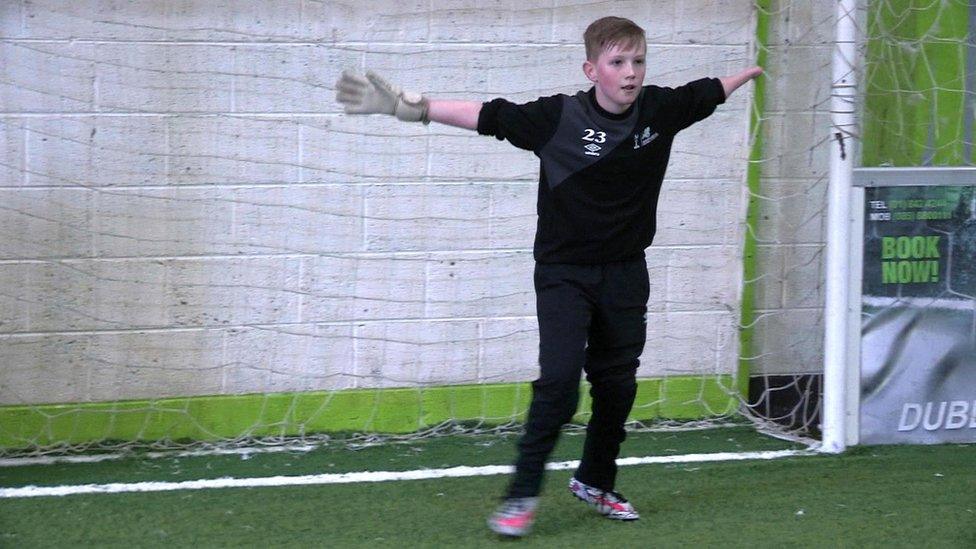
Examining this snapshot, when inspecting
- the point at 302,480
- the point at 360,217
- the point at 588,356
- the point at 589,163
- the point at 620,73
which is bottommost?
the point at 302,480

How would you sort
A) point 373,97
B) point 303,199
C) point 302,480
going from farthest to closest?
point 303,199 → point 302,480 → point 373,97

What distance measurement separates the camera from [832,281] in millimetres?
4957

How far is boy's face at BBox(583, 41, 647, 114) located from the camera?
12.6 ft

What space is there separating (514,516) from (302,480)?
1.14 m

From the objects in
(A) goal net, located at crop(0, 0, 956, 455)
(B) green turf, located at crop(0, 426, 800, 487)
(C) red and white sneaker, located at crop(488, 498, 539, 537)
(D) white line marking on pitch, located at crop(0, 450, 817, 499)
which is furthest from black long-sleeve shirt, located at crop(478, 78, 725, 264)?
(A) goal net, located at crop(0, 0, 956, 455)

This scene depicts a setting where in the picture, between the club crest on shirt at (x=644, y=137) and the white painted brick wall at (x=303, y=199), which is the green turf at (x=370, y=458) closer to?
the white painted brick wall at (x=303, y=199)

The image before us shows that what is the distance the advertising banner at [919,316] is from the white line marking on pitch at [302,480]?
0.44 meters

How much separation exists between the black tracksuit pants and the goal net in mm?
1441

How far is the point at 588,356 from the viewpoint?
4062mm

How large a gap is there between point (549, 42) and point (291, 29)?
1079 mm

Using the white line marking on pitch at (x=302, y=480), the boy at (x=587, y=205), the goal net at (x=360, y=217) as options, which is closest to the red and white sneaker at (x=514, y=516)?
the boy at (x=587, y=205)

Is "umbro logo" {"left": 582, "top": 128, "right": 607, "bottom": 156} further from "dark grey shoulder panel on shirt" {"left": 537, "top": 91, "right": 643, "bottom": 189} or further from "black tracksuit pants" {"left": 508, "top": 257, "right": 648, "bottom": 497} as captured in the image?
"black tracksuit pants" {"left": 508, "top": 257, "right": 648, "bottom": 497}

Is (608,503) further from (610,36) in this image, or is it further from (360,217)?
(360,217)

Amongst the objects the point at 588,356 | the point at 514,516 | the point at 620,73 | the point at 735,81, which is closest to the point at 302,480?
the point at 514,516
